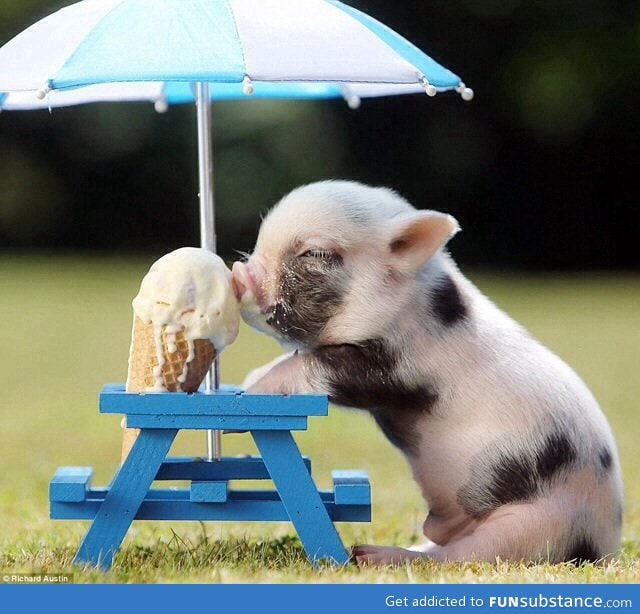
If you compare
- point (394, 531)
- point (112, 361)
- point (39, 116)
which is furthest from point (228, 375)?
point (39, 116)

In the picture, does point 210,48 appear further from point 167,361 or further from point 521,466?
point 521,466

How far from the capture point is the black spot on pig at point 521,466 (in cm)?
390

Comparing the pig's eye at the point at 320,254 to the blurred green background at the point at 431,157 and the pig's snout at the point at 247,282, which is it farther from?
the blurred green background at the point at 431,157

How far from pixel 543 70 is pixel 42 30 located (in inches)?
500

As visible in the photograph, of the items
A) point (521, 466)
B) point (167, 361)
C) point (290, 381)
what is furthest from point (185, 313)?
point (521, 466)

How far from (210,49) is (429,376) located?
1150mm

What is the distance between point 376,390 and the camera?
3.86 m

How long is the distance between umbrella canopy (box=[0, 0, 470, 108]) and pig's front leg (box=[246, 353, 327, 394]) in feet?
2.68

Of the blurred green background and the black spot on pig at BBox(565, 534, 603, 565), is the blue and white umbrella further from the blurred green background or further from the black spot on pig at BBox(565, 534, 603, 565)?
the blurred green background

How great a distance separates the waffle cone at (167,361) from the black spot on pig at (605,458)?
1221mm

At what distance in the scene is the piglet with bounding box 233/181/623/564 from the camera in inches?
151

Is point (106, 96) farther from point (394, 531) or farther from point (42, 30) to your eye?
point (394, 531)

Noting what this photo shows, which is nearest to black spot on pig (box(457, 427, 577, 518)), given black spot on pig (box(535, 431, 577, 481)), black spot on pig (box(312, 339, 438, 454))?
black spot on pig (box(535, 431, 577, 481))

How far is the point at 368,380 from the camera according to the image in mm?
3840
